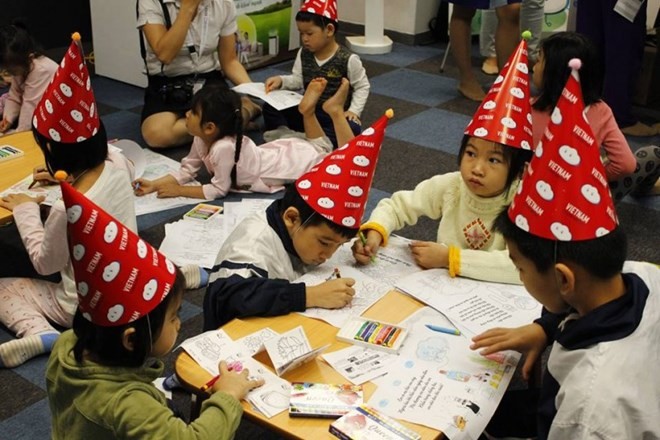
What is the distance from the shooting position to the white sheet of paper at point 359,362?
4.65 feet

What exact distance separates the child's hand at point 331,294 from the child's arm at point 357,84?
206 centimetres

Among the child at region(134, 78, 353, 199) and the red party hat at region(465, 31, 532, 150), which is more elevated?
the red party hat at region(465, 31, 532, 150)

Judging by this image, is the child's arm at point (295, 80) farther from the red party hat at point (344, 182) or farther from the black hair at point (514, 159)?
the red party hat at point (344, 182)

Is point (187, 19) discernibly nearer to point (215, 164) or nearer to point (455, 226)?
point (215, 164)

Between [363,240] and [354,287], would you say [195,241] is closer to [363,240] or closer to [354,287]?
[363,240]

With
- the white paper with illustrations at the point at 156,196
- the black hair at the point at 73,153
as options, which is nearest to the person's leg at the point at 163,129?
the white paper with illustrations at the point at 156,196

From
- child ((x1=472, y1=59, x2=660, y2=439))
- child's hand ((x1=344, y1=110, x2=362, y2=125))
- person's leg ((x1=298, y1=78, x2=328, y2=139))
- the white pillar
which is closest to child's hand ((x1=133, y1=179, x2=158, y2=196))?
person's leg ((x1=298, y1=78, x2=328, y2=139))

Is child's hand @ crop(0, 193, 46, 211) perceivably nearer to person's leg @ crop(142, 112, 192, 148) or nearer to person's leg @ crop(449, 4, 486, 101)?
person's leg @ crop(142, 112, 192, 148)

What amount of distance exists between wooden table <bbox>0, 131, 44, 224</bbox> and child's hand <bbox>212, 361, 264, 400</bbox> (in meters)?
1.18

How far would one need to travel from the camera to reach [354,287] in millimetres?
1716

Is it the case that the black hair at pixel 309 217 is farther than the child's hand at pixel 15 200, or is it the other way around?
the child's hand at pixel 15 200

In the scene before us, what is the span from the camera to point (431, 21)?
5711mm

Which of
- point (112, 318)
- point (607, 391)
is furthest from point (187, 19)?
point (607, 391)

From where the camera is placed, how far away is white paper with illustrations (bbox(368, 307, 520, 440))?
1.32m
